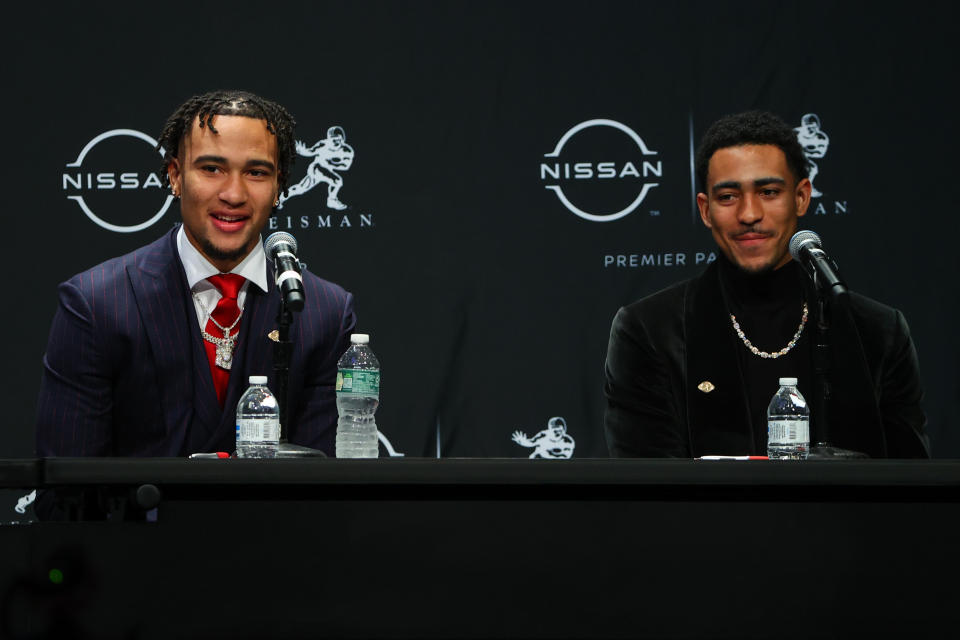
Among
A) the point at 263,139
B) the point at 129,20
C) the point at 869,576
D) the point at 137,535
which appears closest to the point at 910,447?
the point at 869,576

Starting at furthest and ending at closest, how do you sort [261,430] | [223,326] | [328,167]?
[328,167] → [223,326] → [261,430]

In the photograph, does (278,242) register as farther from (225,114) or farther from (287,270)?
(225,114)

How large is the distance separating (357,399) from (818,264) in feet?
3.38

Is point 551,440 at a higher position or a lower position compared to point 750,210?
lower

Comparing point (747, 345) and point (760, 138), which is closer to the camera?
point (747, 345)

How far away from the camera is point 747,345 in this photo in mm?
2760

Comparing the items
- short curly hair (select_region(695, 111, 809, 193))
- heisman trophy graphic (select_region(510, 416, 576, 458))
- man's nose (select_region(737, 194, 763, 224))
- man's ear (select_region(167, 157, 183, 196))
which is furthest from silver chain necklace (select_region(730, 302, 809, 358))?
man's ear (select_region(167, 157, 183, 196))

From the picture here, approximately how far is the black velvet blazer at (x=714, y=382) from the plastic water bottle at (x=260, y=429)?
3.43 ft

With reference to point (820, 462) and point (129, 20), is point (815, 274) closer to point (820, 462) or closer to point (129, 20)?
point (820, 462)

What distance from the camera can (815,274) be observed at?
82.5 inches

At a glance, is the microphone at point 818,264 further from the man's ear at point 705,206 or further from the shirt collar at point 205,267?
the shirt collar at point 205,267

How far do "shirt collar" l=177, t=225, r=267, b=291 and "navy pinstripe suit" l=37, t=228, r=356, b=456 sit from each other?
40 millimetres

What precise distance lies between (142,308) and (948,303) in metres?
2.50

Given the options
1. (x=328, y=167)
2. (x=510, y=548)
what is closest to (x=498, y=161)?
(x=328, y=167)
